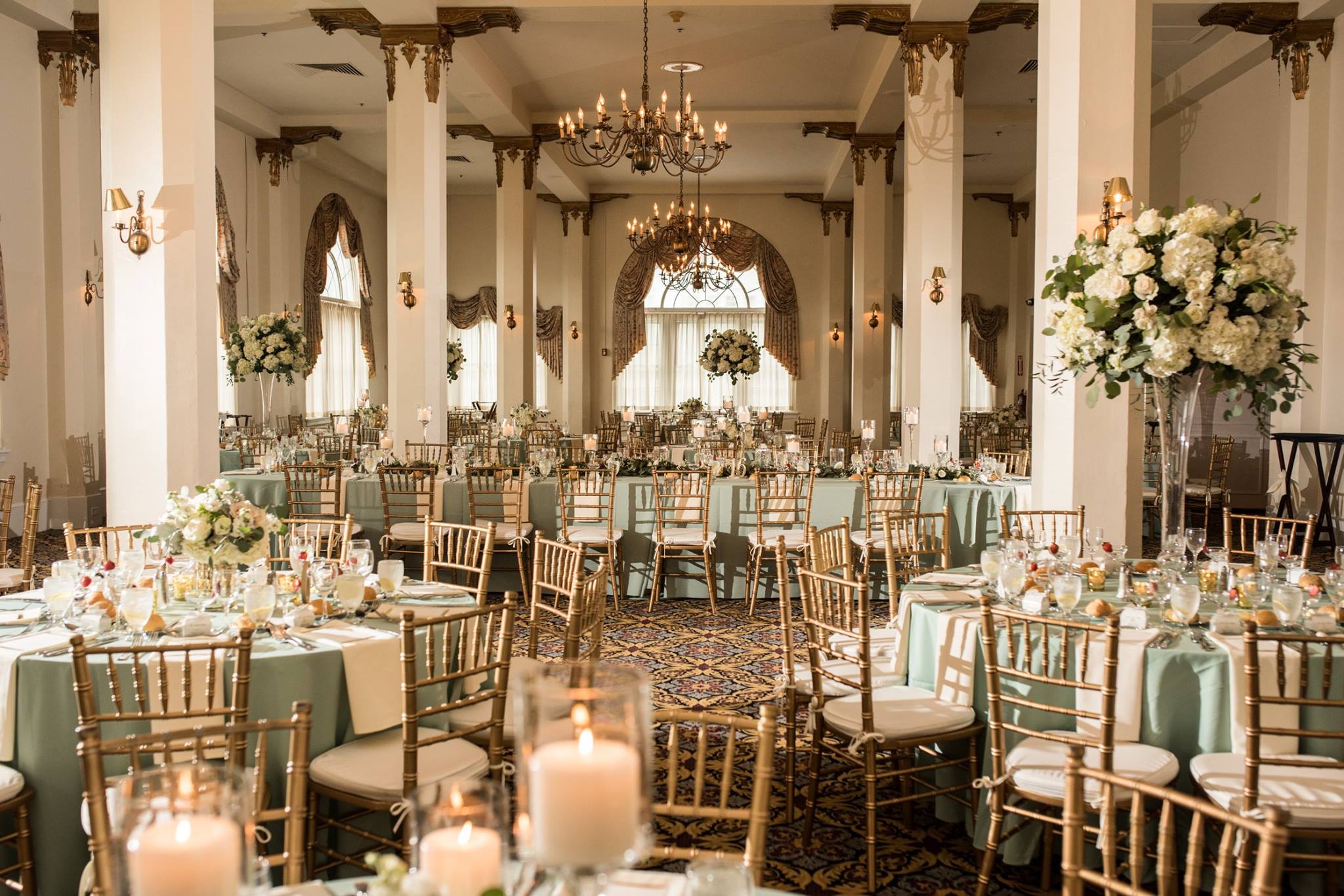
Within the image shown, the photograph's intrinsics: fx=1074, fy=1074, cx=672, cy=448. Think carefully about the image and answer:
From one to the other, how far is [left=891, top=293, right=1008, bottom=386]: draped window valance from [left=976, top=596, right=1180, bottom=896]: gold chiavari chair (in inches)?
710

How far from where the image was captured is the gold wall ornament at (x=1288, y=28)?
10.6 metres

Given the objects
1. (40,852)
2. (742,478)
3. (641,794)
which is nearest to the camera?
(641,794)

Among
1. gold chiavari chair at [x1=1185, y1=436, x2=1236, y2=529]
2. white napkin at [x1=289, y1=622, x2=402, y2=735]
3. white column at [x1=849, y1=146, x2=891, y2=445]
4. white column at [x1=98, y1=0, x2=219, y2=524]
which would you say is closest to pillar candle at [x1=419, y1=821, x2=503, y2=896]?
white napkin at [x1=289, y1=622, x2=402, y2=735]

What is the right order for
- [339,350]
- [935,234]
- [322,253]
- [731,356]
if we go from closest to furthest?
1. [935,234]
2. [731,356]
3. [322,253]
4. [339,350]

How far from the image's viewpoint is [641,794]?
45.3 inches

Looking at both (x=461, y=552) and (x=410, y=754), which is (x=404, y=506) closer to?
(x=461, y=552)

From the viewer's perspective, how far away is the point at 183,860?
46.9 inches

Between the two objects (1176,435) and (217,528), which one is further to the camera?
(1176,435)

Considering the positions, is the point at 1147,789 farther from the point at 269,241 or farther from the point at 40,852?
the point at 269,241

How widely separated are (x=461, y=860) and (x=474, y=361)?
70.3 feet

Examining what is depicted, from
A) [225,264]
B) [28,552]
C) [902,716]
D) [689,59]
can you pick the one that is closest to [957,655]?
[902,716]

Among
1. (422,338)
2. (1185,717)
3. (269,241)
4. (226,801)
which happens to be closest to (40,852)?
(226,801)

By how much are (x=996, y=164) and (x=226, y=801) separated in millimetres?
18998

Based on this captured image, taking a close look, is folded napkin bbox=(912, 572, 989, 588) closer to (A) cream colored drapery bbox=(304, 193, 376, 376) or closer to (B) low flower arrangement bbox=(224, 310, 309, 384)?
(B) low flower arrangement bbox=(224, 310, 309, 384)
